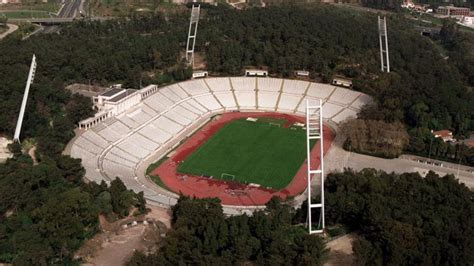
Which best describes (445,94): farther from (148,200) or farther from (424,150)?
(148,200)

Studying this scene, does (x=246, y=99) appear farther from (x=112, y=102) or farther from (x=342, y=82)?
(x=112, y=102)

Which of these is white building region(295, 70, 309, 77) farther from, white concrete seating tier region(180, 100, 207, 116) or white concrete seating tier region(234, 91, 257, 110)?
white concrete seating tier region(180, 100, 207, 116)

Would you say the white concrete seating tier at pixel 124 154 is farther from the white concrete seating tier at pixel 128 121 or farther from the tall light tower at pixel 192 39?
the tall light tower at pixel 192 39

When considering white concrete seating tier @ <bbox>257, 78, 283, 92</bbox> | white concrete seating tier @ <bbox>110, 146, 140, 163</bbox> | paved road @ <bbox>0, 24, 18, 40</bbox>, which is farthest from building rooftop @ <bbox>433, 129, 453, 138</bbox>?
paved road @ <bbox>0, 24, 18, 40</bbox>

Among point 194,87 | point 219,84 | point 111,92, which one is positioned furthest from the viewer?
point 219,84

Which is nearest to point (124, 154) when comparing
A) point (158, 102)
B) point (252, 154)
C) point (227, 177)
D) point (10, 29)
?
point (227, 177)

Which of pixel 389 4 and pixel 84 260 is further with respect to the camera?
pixel 389 4

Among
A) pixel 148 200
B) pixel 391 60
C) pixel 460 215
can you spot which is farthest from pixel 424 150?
pixel 148 200
